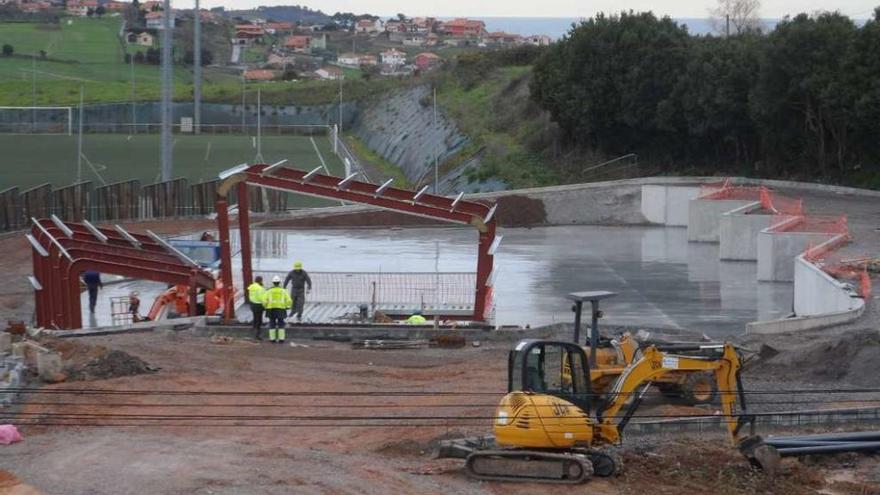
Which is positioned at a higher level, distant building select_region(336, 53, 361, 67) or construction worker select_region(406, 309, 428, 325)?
distant building select_region(336, 53, 361, 67)

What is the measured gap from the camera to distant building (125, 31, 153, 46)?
497 ft

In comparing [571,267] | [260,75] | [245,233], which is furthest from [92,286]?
[260,75]

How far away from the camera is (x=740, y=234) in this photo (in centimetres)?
4056

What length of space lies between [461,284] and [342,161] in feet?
147

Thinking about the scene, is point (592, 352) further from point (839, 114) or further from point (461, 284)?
point (839, 114)

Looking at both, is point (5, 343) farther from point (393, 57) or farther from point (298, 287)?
point (393, 57)

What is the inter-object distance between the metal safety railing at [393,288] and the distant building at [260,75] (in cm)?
9159

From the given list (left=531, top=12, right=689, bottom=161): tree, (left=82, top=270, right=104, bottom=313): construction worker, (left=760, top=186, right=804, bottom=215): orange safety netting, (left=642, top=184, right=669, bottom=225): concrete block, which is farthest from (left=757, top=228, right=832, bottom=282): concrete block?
(left=531, top=12, right=689, bottom=161): tree

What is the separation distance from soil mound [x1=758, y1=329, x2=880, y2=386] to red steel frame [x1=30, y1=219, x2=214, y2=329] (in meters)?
12.8

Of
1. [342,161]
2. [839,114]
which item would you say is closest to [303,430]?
[839,114]

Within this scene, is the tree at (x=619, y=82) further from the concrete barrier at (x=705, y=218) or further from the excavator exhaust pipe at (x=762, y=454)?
the excavator exhaust pipe at (x=762, y=454)

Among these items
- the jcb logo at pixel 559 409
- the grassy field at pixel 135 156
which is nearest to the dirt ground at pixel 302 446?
the jcb logo at pixel 559 409

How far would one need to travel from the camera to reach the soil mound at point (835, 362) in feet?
71.2

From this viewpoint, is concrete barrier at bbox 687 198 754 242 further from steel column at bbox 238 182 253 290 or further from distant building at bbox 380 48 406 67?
distant building at bbox 380 48 406 67
